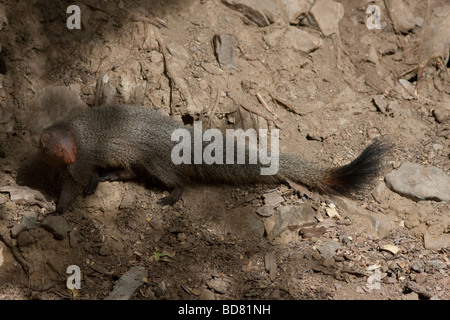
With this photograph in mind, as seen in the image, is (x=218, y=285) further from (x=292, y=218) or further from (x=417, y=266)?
(x=417, y=266)

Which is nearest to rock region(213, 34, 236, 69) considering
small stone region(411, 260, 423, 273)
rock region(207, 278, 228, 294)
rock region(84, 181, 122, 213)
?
rock region(84, 181, 122, 213)

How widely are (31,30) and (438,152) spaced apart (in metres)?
4.27

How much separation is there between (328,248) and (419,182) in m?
1.24

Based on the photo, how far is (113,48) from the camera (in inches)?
190

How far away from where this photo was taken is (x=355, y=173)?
4.27 metres

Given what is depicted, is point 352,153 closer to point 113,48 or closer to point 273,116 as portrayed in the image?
point 273,116

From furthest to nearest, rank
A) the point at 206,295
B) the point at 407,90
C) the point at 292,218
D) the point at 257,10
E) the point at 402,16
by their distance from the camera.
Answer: the point at 402,16 → the point at 407,90 → the point at 257,10 → the point at 292,218 → the point at 206,295

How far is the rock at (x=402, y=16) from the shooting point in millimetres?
5645

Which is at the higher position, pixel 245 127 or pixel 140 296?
pixel 245 127

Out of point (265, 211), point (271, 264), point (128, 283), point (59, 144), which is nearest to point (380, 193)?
point (265, 211)

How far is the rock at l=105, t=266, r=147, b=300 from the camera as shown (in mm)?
Answer: 3448

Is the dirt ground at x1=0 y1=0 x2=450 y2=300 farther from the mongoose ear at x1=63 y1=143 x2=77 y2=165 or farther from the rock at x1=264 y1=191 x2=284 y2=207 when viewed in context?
the mongoose ear at x1=63 y1=143 x2=77 y2=165
